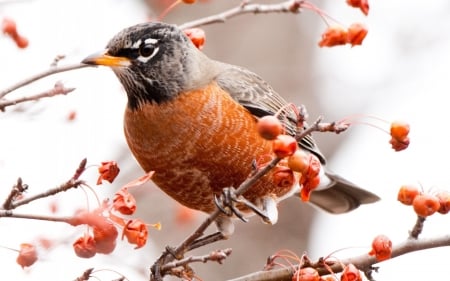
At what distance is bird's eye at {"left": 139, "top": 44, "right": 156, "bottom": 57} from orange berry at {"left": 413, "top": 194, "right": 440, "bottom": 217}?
1.62m

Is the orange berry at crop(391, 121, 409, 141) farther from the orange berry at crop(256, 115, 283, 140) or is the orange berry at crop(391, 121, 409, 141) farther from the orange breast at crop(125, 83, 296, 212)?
the orange breast at crop(125, 83, 296, 212)

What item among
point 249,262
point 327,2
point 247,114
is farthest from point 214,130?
point 327,2

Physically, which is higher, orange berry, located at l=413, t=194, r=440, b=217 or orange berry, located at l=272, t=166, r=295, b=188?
orange berry, located at l=272, t=166, r=295, b=188

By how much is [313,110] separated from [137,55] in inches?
101

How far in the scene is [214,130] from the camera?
3895mm

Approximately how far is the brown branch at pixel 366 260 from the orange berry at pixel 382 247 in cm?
14

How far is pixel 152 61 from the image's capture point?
159 inches

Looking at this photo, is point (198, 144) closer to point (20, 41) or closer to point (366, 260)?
point (20, 41)

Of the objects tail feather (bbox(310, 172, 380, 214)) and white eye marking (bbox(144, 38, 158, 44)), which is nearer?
white eye marking (bbox(144, 38, 158, 44))

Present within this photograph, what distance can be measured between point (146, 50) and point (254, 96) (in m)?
0.71

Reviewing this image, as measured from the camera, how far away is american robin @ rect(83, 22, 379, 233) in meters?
3.88

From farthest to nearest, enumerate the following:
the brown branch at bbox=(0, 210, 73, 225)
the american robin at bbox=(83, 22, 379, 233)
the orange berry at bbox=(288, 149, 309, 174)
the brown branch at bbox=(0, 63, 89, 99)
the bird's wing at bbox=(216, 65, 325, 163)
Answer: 1. the bird's wing at bbox=(216, 65, 325, 163)
2. the american robin at bbox=(83, 22, 379, 233)
3. the brown branch at bbox=(0, 63, 89, 99)
4. the orange berry at bbox=(288, 149, 309, 174)
5. the brown branch at bbox=(0, 210, 73, 225)

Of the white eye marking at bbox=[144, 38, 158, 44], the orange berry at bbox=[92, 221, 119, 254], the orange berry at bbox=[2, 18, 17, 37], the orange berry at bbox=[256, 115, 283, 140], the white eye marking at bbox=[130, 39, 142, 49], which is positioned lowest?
the orange berry at bbox=[92, 221, 119, 254]

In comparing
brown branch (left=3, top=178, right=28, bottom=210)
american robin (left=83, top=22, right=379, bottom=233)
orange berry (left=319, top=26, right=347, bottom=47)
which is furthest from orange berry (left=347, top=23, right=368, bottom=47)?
brown branch (left=3, top=178, right=28, bottom=210)
